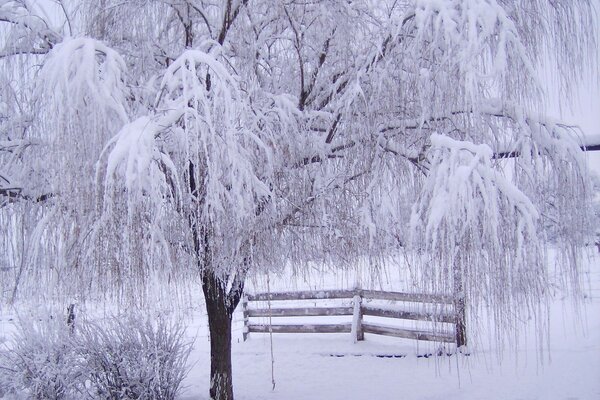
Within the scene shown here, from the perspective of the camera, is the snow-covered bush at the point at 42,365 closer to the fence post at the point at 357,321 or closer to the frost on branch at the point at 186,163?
the frost on branch at the point at 186,163

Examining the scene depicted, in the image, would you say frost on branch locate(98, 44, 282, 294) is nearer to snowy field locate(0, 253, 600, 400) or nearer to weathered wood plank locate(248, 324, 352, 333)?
snowy field locate(0, 253, 600, 400)

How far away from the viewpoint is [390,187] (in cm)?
486

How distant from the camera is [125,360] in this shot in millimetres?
4941

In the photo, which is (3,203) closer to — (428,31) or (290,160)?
(290,160)

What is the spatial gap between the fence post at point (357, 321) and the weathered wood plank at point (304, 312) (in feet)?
0.77

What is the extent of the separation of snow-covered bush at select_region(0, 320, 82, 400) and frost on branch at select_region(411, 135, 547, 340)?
409 cm

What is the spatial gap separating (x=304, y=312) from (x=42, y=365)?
5994 mm

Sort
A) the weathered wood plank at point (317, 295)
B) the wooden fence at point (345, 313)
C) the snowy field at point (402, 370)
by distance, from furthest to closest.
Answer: the weathered wood plank at point (317, 295) < the wooden fence at point (345, 313) < the snowy field at point (402, 370)

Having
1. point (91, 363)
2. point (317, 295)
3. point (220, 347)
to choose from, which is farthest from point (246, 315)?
point (91, 363)

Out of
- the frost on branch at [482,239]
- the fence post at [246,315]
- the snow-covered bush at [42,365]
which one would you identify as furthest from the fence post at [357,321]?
the frost on branch at [482,239]

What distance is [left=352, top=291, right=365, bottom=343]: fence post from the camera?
940 centimetres

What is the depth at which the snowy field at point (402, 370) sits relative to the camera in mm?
5996

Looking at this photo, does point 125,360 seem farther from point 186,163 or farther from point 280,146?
point 186,163

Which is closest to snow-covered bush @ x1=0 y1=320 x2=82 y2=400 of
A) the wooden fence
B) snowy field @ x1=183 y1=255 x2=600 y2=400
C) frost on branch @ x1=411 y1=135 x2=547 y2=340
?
snowy field @ x1=183 y1=255 x2=600 y2=400
